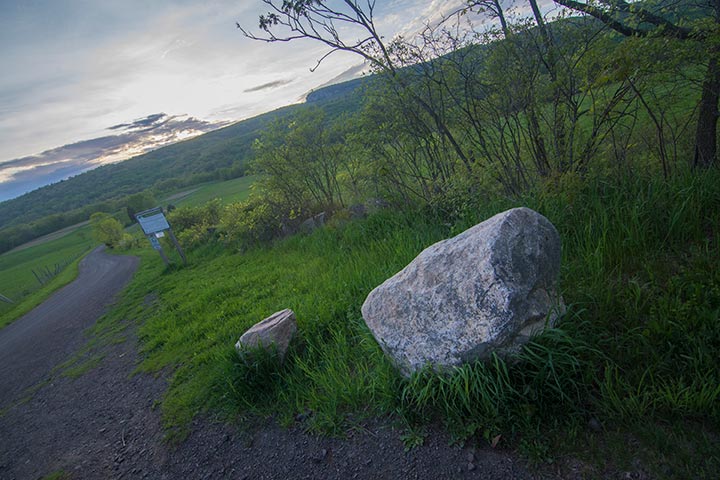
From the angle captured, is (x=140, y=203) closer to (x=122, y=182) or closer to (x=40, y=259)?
(x=40, y=259)

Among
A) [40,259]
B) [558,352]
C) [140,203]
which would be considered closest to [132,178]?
[140,203]

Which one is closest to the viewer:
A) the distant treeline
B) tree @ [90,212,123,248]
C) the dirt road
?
the dirt road

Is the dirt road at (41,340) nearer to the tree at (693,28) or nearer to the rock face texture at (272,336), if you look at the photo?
the rock face texture at (272,336)

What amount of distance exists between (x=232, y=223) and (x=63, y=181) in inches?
5835

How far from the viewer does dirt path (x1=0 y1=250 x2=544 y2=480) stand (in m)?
2.21

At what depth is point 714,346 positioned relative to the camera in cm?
204

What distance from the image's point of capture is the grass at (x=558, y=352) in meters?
2.02

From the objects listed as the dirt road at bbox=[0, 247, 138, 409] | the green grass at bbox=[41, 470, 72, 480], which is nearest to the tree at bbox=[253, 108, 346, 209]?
the dirt road at bbox=[0, 247, 138, 409]

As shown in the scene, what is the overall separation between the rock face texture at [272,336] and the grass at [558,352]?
0.15m

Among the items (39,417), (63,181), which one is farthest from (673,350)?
(63,181)

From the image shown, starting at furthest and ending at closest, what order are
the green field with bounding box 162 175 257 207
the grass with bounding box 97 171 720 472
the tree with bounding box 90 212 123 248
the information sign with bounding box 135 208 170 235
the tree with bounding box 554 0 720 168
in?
the green field with bounding box 162 175 257 207
the tree with bounding box 90 212 123 248
the information sign with bounding box 135 208 170 235
the tree with bounding box 554 0 720 168
the grass with bounding box 97 171 720 472

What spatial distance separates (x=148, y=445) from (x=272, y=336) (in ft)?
Result: 5.52

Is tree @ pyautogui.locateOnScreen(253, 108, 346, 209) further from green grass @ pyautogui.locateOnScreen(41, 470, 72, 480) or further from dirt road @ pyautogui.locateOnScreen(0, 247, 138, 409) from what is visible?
green grass @ pyautogui.locateOnScreen(41, 470, 72, 480)

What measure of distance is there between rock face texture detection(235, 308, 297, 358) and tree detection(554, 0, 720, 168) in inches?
199
